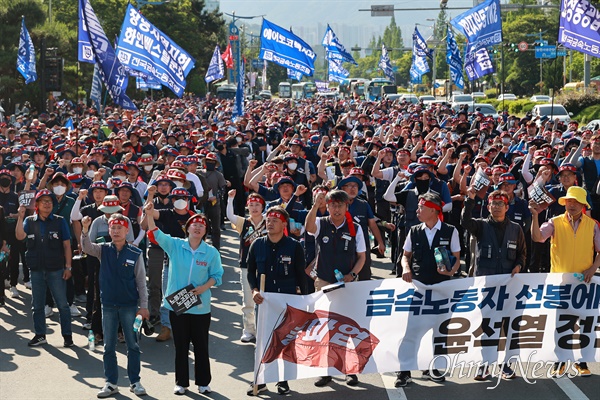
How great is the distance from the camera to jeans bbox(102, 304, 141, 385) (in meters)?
9.27

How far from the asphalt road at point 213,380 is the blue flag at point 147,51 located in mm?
10987

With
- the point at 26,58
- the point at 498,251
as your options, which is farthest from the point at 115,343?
the point at 26,58

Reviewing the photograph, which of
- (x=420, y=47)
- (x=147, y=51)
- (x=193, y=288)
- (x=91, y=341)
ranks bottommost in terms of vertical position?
(x=91, y=341)

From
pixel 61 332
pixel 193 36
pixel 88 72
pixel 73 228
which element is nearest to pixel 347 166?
pixel 73 228

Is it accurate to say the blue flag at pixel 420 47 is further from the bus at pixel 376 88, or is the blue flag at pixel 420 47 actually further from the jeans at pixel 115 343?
the jeans at pixel 115 343

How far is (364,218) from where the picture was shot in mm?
11547

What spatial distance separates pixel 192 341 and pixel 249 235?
6.47 ft

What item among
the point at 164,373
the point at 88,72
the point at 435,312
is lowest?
the point at 164,373

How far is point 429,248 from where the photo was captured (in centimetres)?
937

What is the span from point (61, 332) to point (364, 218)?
3.71m

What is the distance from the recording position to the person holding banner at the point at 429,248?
9328 mm

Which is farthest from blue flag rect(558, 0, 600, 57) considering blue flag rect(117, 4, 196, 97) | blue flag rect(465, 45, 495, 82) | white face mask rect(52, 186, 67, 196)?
blue flag rect(465, 45, 495, 82)

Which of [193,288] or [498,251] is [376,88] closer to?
[498,251]

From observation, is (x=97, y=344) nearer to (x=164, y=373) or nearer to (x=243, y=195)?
(x=164, y=373)
